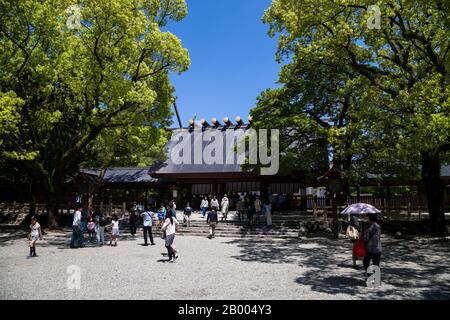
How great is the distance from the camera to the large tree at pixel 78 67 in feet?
54.2

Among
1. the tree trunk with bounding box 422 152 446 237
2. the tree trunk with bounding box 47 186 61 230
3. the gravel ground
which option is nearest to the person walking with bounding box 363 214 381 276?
the gravel ground

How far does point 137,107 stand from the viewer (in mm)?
19594

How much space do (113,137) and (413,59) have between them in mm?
16933

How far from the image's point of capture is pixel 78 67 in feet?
59.1

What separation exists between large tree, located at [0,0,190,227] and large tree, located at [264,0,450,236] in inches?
261

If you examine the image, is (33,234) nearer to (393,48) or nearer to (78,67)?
(78,67)

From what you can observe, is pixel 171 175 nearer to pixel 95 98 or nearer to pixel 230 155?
pixel 230 155

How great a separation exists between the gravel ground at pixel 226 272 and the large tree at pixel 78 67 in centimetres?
632

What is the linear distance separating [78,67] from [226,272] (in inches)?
555

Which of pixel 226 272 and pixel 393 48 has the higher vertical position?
pixel 393 48

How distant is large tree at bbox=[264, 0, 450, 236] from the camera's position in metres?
11.8

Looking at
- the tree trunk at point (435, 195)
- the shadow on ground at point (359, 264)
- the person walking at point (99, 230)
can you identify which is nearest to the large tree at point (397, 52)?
the tree trunk at point (435, 195)

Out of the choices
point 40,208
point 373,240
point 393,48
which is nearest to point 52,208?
point 40,208
